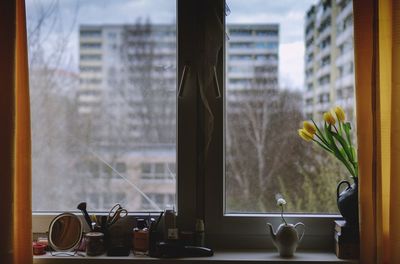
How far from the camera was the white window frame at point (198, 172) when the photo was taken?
186 centimetres

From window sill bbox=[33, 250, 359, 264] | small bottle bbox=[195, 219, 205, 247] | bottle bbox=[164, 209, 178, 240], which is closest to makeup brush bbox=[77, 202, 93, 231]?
window sill bbox=[33, 250, 359, 264]

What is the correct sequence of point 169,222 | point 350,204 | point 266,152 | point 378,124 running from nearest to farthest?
point 378,124
point 350,204
point 169,222
point 266,152

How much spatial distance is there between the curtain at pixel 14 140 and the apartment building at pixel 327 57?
1.06 metres

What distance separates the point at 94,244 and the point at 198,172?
1.54 feet

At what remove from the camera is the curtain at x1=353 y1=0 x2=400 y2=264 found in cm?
155

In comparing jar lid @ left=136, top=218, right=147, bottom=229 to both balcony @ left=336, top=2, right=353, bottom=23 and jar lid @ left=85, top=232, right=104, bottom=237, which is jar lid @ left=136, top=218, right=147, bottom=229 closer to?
jar lid @ left=85, top=232, right=104, bottom=237

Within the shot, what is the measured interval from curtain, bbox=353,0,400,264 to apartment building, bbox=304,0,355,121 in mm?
244

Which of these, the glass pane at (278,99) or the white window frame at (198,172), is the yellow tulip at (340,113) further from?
the white window frame at (198,172)

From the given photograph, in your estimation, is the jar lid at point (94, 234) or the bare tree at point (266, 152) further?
the bare tree at point (266, 152)

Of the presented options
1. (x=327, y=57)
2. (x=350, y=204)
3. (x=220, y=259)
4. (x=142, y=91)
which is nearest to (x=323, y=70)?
(x=327, y=57)

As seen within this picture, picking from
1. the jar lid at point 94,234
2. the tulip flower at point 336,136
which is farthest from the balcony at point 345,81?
the jar lid at point 94,234

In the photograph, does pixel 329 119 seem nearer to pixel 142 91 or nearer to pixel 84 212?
pixel 142 91

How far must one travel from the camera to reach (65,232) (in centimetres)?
181

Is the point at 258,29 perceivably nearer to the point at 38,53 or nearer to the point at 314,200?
the point at 314,200
